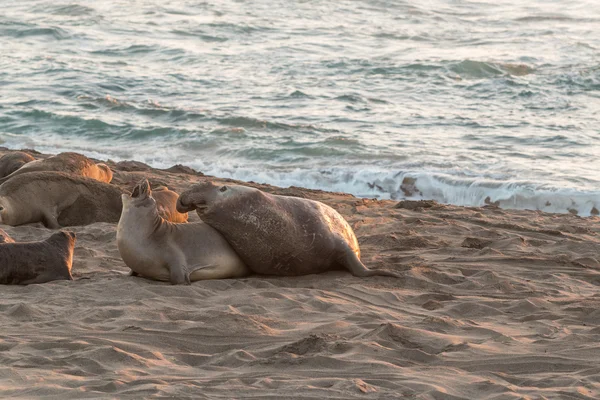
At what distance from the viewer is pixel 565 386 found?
4305 mm

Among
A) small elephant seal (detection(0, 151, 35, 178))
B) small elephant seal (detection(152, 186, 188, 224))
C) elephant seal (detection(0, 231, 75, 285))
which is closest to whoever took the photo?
elephant seal (detection(0, 231, 75, 285))

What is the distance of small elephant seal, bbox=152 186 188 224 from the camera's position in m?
7.31

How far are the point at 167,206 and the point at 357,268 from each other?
1.68 m

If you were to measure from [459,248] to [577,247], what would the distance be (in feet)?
3.44

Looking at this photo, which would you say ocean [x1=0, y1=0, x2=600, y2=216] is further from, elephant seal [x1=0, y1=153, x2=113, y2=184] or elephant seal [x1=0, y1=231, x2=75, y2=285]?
elephant seal [x1=0, y1=231, x2=75, y2=285]

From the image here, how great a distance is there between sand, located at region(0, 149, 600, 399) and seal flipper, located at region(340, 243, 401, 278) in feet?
0.22

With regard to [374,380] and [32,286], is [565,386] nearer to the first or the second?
[374,380]

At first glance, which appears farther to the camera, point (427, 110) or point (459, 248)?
point (427, 110)

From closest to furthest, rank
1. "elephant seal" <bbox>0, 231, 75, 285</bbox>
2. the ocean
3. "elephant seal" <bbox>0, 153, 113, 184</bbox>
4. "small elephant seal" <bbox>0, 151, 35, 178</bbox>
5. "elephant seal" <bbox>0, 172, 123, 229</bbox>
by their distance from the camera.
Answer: "elephant seal" <bbox>0, 231, 75, 285</bbox>
"elephant seal" <bbox>0, 172, 123, 229</bbox>
"elephant seal" <bbox>0, 153, 113, 184</bbox>
"small elephant seal" <bbox>0, 151, 35, 178</bbox>
the ocean

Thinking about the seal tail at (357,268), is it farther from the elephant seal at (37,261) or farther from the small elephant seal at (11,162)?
the small elephant seal at (11,162)

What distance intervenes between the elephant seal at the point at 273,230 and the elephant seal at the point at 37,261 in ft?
2.83

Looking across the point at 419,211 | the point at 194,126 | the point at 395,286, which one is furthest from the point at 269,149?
the point at 395,286

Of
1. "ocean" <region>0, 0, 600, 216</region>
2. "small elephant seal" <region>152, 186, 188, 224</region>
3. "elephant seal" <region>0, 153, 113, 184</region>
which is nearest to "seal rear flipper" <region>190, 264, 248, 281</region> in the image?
"small elephant seal" <region>152, 186, 188, 224</region>

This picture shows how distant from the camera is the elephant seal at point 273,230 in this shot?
654 centimetres
